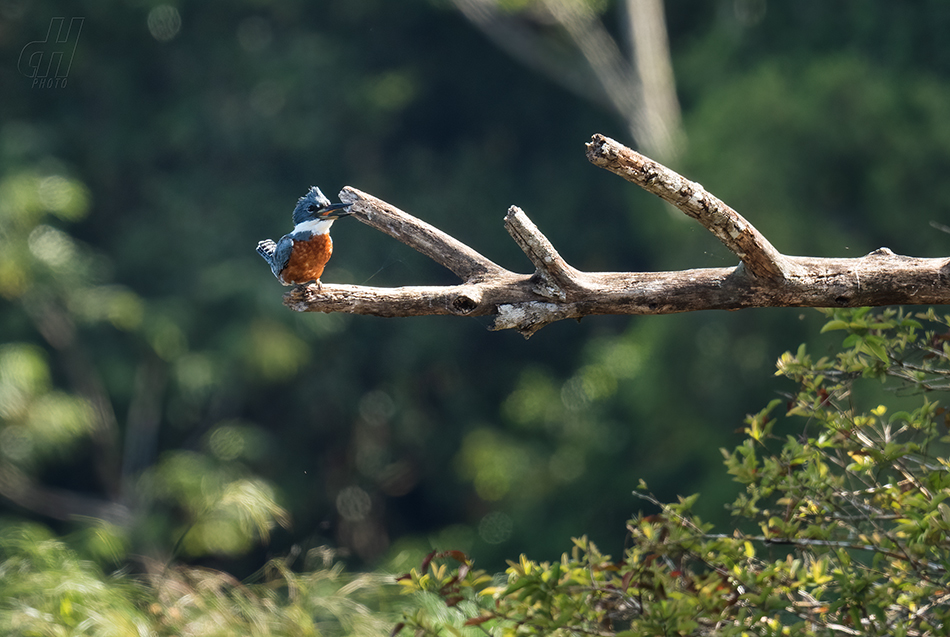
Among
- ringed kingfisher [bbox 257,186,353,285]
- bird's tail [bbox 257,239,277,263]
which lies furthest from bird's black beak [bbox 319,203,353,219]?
bird's tail [bbox 257,239,277,263]

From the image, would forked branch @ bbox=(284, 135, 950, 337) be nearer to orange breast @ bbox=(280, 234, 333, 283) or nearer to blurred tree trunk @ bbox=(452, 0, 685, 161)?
orange breast @ bbox=(280, 234, 333, 283)

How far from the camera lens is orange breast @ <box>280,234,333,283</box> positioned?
183cm

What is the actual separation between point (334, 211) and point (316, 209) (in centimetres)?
8

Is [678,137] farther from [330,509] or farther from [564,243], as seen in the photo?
[330,509]

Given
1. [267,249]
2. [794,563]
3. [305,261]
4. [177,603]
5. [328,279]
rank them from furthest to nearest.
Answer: [328,279] → [177,603] → [267,249] → [305,261] → [794,563]

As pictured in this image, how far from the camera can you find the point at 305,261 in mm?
1831

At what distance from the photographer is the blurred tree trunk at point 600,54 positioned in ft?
22.5

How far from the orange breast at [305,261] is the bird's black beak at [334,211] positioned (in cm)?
4

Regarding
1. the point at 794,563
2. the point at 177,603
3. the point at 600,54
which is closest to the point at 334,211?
the point at 794,563

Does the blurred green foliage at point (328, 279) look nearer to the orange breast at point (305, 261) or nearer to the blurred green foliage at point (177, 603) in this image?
the blurred green foliage at point (177, 603)

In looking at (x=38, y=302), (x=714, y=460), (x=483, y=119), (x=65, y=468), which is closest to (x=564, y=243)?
(x=483, y=119)
